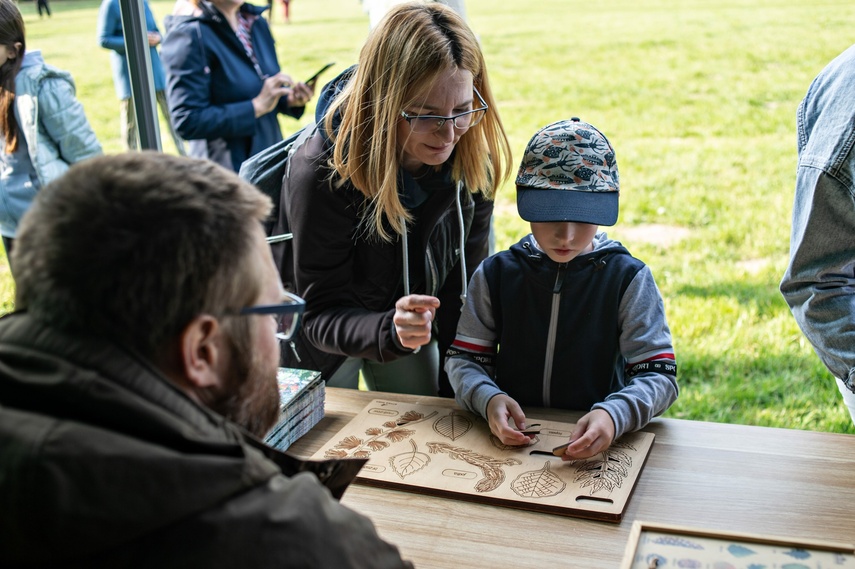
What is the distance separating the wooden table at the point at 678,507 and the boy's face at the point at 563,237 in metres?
0.45

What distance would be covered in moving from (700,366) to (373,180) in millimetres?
2488

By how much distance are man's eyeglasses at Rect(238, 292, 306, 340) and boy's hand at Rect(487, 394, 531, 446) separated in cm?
56

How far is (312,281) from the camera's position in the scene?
2.16m

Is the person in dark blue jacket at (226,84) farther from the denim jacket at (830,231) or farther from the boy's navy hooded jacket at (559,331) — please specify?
the denim jacket at (830,231)

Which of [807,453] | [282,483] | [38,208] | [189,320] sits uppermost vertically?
[38,208]

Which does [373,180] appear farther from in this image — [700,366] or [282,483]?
[700,366]

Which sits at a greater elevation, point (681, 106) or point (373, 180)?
point (373, 180)

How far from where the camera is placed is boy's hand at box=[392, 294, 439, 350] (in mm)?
1803

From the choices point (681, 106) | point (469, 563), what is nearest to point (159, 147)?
point (469, 563)

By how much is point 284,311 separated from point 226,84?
10.2ft

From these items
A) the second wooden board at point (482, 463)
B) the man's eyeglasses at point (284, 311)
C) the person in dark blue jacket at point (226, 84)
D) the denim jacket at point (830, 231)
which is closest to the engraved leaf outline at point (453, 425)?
the second wooden board at point (482, 463)

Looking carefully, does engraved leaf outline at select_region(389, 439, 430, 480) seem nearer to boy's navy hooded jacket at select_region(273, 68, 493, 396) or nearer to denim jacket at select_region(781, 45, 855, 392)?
boy's navy hooded jacket at select_region(273, 68, 493, 396)

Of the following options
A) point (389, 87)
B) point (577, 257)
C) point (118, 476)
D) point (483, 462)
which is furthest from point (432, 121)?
point (118, 476)

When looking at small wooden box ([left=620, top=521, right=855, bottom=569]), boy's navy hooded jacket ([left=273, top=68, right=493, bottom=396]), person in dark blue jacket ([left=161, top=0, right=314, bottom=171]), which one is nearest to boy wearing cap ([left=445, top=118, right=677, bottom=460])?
boy's navy hooded jacket ([left=273, top=68, right=493, bottom=396])
